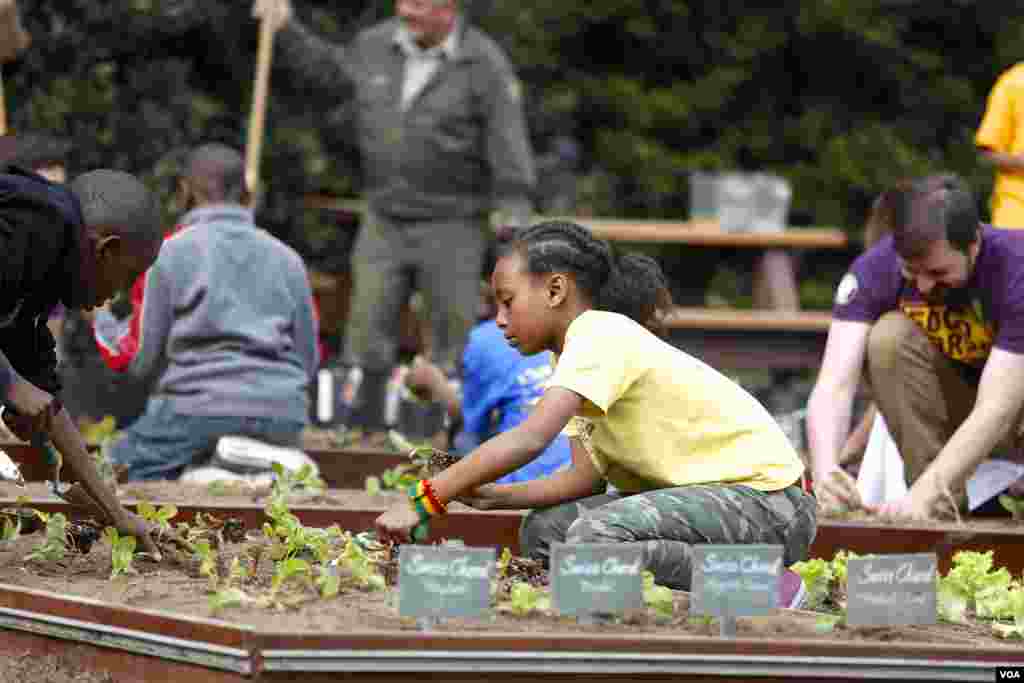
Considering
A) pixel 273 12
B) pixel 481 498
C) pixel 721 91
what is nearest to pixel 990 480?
pixel 481 498

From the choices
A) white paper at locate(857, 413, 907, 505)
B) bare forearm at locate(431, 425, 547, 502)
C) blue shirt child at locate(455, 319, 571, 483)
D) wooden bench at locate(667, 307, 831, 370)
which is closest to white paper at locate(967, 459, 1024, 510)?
white paper at locate(857, 413, 907, 505)

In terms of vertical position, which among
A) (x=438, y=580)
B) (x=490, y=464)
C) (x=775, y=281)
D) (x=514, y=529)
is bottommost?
(x=438, y=580)

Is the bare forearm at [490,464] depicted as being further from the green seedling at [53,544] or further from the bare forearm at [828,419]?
the bare forearm at [828,419]

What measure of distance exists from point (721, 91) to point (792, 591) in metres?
7.10

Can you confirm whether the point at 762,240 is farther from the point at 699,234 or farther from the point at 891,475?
the point at 891,475

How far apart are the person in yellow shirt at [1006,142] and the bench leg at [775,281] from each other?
248cm

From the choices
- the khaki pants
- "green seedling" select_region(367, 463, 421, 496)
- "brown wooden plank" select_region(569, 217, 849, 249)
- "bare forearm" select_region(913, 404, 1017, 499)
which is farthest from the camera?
"brown wooden plank" select_region(569, 217, 849, 249)

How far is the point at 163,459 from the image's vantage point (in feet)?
20.6

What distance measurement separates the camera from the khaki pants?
592 centimetres

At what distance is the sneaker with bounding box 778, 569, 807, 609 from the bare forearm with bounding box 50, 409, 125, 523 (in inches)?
55.9

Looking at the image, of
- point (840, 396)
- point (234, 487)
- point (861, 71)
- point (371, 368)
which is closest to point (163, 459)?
point (234, 487)

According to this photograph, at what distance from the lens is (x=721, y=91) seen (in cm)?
1084

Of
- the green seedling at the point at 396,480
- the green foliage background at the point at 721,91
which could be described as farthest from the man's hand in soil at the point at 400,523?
the green foliage background at the point at 721,91

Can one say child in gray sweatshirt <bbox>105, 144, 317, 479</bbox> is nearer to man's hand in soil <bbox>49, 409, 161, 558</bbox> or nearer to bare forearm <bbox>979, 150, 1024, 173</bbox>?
man's hand in soil <bbox>49, 409, 161, 558</bbox>
